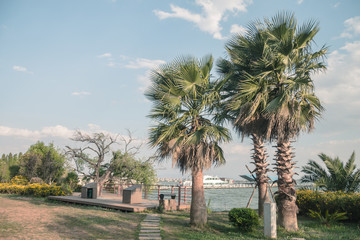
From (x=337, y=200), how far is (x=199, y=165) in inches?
295

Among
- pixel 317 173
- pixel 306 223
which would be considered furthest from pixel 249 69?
pixel 317 173

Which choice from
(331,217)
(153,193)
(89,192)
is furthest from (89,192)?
(331,217)

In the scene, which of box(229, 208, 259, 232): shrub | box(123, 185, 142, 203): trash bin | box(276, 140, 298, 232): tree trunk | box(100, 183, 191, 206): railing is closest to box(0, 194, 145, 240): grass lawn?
box(123, 185, 142, 203): trash bin

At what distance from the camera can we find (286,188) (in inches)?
446

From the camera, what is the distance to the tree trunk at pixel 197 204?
1145 cm

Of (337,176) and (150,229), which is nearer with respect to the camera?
(150,229)

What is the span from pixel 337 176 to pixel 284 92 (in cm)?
1048

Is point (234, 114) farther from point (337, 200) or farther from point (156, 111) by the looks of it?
point (337, 200)

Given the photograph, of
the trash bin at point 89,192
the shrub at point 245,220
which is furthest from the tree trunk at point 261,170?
the trash bin at point 89,192

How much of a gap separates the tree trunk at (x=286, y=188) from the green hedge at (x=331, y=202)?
11.2ft

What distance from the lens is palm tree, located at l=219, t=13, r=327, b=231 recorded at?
10.9 metres

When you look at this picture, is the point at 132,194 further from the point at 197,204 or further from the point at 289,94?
the point at 289,94

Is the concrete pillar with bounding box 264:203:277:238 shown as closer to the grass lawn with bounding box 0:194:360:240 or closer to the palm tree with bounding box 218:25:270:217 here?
the grass lawn with bounding box 0:194:360:240

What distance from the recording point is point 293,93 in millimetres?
11141
